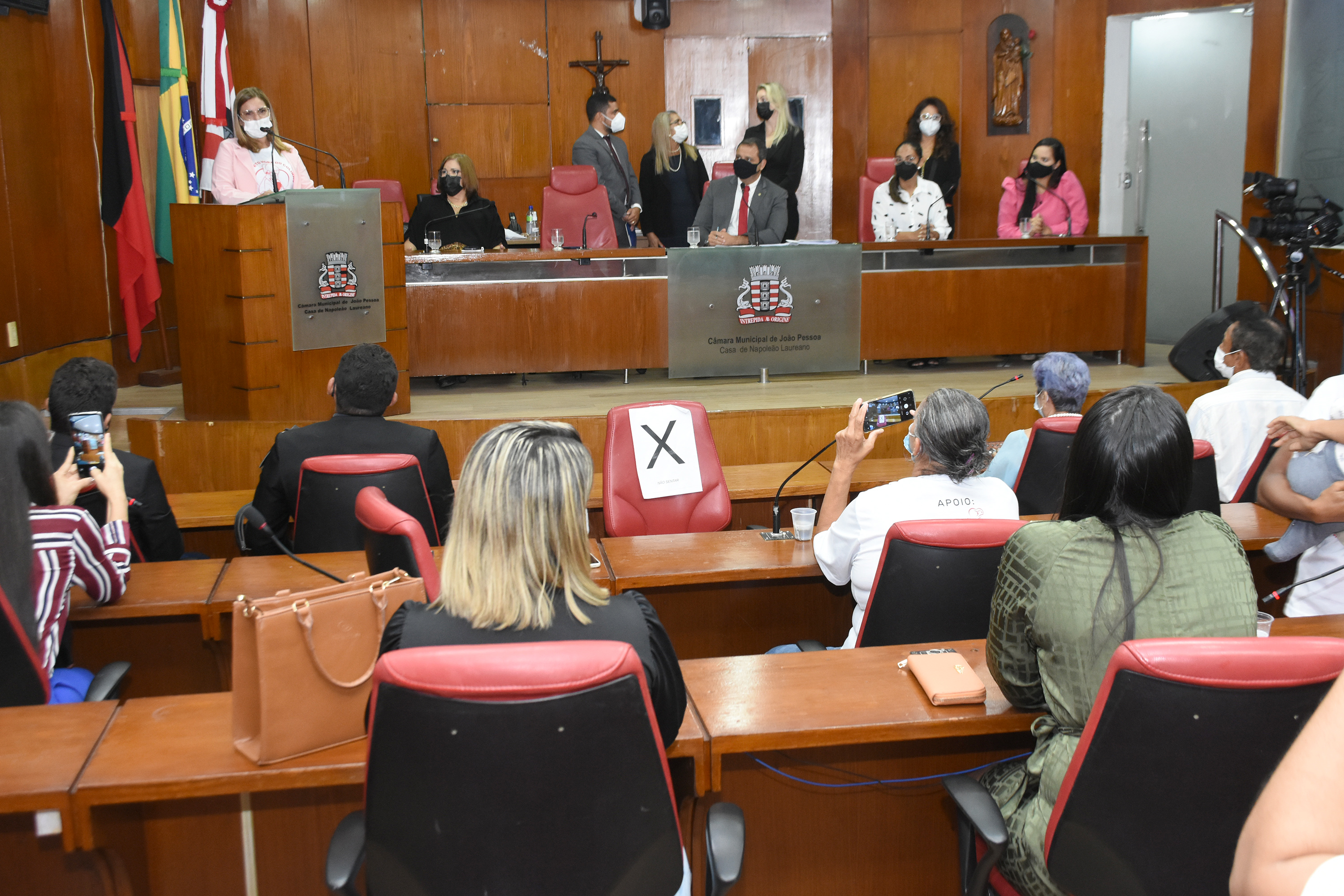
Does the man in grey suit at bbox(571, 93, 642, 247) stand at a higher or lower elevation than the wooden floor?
higher

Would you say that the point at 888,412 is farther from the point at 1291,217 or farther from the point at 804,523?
the point at 1291,217

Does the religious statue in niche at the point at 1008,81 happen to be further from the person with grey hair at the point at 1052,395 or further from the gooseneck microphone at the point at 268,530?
the gooseneck microphone at the point at 268,530

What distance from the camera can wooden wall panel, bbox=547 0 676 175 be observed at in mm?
8875

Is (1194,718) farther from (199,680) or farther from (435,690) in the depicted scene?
(199,680)

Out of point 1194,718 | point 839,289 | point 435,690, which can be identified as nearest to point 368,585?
point 435,690

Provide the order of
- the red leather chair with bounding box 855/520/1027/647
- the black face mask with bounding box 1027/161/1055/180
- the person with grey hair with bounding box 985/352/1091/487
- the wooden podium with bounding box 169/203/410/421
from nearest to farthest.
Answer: the red leather chair with bounding box 855/520/1027/647 → the person with grey hair with bounding box 985/352/1091/487 → the wooden podium with bounding box 169/203/410/421 → the black face mask with bounding box 1027/161/1055/180

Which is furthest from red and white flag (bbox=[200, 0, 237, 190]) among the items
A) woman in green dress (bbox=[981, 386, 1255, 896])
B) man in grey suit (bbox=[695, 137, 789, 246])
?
woman in green dress (bbox=[981, 386, 1255, 896])

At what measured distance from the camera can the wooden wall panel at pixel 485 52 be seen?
8719 mm

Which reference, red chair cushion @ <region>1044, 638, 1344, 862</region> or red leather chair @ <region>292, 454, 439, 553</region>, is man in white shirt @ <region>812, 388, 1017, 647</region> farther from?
red leather chair @ <region>292, 454, 439, 553</region>

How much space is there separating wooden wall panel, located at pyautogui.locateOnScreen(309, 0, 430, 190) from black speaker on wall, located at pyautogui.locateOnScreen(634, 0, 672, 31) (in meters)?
1.81

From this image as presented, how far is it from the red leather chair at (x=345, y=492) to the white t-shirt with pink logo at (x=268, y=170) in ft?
9.05

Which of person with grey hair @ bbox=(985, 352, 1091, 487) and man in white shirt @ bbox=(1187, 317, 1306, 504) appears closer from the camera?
person with grey hair @ bbox=(985, 352, 1091, 487)

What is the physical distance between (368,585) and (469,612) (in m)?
0.23

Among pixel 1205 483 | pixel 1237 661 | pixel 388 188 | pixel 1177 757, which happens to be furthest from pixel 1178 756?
pixel 388 188
